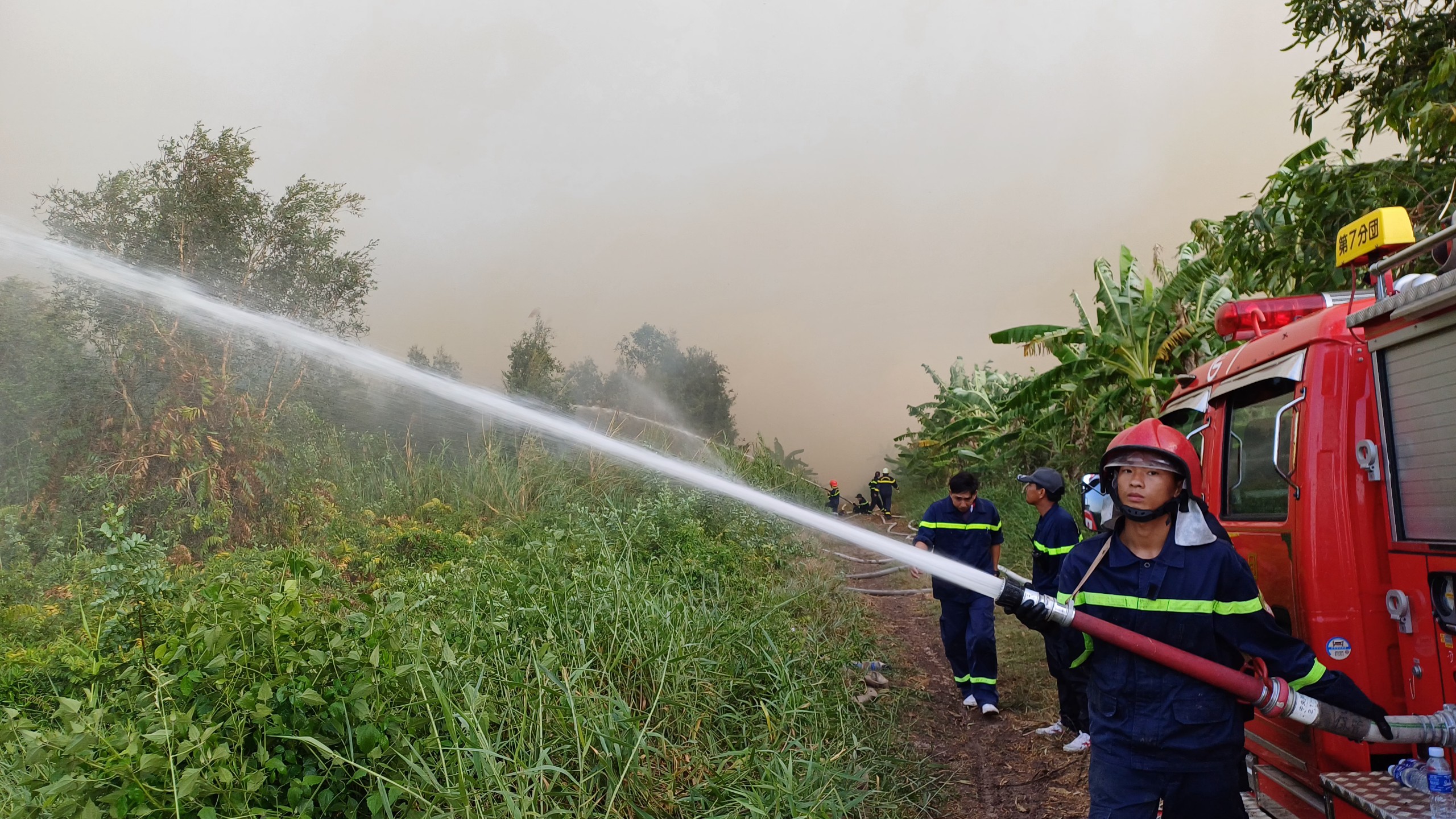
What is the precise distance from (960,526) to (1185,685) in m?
3.70

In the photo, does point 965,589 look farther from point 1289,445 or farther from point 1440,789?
point 1440,789

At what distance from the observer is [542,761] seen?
3205 mm

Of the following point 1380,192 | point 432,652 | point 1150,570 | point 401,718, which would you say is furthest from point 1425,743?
point 1380,192

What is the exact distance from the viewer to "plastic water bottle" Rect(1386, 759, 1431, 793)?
8.83ft

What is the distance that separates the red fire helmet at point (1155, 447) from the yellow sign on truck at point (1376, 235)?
987 millimetres

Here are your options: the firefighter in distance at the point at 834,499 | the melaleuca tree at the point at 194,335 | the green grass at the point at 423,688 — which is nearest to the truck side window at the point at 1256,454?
the green grass at the point at 423,688

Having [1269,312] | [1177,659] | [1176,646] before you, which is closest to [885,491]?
[1269,312]

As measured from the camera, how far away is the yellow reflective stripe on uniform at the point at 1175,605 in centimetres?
280

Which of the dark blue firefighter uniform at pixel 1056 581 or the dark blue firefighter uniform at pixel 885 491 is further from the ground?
the dark blue firefighter uniform at pixel 885 491

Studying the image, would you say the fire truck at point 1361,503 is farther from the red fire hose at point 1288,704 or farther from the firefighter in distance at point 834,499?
the firefighter in distance at point 834,499

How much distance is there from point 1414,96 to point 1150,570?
5914 millimetres

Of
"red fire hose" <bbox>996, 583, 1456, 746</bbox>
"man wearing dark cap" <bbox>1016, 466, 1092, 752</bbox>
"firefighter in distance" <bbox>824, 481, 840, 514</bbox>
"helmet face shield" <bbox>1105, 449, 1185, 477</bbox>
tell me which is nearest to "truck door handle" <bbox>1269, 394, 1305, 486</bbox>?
"helmet face shield" <bbox>1105, 449, 1185, 477</bbox>

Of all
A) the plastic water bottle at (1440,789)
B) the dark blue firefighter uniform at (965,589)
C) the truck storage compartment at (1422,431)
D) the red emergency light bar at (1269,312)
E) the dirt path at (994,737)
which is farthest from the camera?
the dark blue firefighter uniform at (965,589)

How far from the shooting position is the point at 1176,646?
2.86 m
